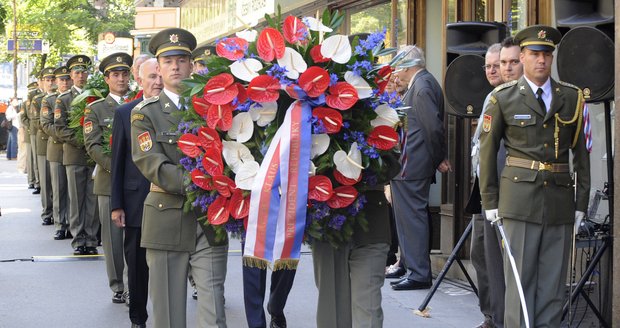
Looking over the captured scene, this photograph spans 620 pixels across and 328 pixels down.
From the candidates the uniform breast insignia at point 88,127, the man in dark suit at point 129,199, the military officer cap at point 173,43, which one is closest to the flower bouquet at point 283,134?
the military officer cap at point 173,43

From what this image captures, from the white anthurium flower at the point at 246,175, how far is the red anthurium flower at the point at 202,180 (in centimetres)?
19

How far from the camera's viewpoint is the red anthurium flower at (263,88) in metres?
5.33

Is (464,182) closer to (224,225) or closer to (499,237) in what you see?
(499,237)

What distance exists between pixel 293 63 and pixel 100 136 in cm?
502

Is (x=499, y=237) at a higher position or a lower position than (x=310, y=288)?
higher

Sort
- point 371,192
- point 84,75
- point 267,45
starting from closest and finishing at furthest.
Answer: point 267,45, point 371,192, point 84,75

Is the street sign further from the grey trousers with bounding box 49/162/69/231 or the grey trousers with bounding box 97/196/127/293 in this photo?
the grey trousers with bounding box 97/196/127/293

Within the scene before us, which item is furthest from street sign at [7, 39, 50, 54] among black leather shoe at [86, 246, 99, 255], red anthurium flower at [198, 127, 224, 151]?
red anthurium flower at [198, 127, 224, 151]

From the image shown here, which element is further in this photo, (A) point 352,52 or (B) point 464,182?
(B) point 464,182

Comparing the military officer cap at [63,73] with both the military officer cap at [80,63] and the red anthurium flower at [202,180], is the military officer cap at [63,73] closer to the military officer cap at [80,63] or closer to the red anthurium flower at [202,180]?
the military officer cap at [80,63]

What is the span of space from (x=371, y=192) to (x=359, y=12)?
8.21 metres

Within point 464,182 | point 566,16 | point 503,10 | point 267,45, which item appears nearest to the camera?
point 267,45

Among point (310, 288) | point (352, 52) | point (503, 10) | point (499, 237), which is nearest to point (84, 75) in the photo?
point (310, 288)

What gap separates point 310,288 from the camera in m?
10.2
